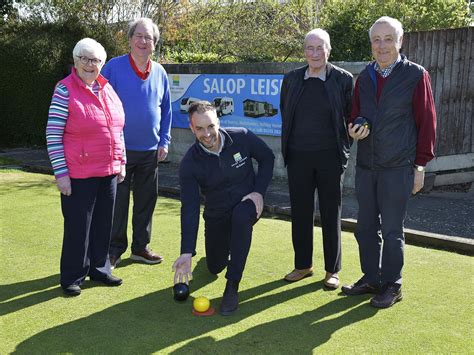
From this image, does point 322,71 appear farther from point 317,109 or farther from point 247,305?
point 247,305

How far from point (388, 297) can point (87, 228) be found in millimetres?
2240

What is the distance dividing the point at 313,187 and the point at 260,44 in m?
9.08

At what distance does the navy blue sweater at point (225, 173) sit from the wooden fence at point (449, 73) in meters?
4.62

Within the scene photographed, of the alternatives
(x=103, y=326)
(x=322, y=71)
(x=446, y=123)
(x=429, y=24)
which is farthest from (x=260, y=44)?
(x=103, y=326)

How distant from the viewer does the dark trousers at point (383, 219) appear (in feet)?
13.3

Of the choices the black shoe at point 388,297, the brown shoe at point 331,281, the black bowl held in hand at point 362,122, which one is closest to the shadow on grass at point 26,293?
the brown shoe at point 331,281

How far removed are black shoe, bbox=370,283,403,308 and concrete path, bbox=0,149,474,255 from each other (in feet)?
5.87

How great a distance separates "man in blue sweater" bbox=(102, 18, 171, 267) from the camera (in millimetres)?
4867

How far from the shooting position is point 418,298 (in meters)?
4.25

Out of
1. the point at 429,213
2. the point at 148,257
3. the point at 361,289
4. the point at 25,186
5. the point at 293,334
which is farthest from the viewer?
the point at 25,186

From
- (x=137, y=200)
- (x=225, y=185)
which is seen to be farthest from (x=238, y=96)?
(x=225, y=185)

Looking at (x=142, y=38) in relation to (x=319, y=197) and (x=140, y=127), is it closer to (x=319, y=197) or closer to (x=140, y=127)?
(x=140, y=127)

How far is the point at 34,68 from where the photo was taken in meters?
13.7

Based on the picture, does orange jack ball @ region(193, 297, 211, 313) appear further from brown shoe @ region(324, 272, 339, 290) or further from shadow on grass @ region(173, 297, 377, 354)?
brown shoe @ region(324, 272, 339, 290)
